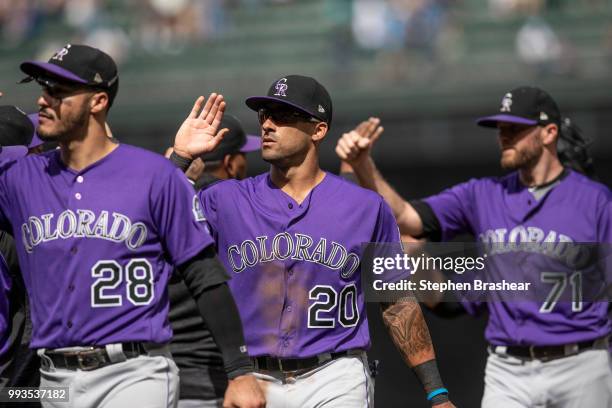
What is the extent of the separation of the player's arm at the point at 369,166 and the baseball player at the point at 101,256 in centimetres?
161

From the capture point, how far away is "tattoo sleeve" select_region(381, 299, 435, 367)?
15.1ft

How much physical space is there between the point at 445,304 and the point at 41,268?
9.32 ft

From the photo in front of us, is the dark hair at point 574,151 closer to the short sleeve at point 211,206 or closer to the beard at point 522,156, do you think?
the beard at point 522,156

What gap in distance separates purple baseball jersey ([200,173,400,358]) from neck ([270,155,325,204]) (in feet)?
0.13

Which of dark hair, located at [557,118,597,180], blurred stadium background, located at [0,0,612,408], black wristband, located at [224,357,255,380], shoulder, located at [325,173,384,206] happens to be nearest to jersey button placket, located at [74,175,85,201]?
black wristband, located at [224,357,255,380]

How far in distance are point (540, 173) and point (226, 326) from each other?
246 cm

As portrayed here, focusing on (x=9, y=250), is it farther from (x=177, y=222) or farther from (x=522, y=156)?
(x=522, y=156)

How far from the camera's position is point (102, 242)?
3.95 m

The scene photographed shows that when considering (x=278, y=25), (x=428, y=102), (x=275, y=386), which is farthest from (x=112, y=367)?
(x=278, y=25)

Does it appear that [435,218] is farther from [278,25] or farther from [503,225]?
[278,25]

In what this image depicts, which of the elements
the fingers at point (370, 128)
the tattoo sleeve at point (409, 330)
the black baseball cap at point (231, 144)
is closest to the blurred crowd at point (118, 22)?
the black baseball cap at point (231, 144)

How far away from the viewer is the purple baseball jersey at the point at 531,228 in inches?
213

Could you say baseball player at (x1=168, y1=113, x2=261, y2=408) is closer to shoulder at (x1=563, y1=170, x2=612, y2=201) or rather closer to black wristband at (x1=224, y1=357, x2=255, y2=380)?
black wristband at (x1=224, y1=357, x2=255, y2=380)

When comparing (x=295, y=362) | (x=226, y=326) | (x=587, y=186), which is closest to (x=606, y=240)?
(x=587, y=186)
